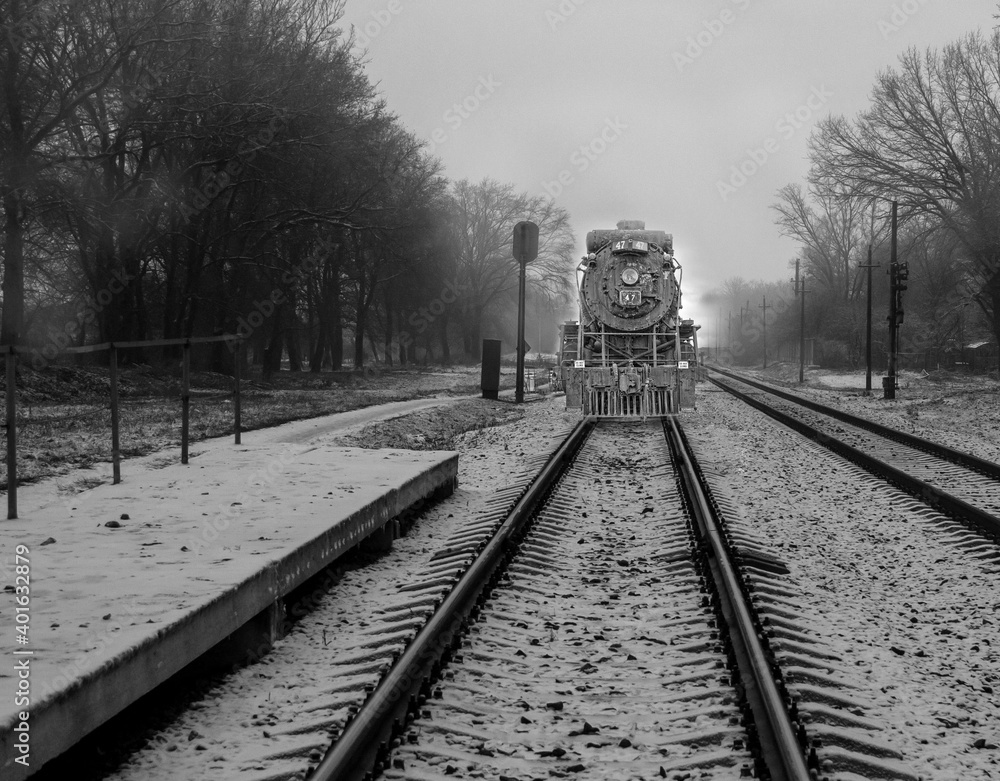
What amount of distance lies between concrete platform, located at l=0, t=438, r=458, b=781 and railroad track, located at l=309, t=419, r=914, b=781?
0.84m

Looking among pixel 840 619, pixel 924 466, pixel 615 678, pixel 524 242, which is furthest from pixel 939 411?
pixel 615 678

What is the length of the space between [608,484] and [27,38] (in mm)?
16227

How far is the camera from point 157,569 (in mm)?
5258

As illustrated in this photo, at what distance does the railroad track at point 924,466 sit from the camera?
918 centimetres

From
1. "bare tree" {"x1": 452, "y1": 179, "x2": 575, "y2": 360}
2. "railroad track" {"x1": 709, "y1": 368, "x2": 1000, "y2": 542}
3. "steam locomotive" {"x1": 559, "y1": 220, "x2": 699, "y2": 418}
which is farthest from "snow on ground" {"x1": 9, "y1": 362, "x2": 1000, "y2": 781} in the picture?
"bare tree" {"x1": 452, "y1": 179, "x2": 575, "y2": 360}

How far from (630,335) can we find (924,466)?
8.21 m

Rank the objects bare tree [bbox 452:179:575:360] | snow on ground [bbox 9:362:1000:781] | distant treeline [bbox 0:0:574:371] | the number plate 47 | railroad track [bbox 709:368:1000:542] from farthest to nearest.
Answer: bare tree [bbox 452:179:575:360] → distant treeline [bbox 0:0:574:371] → the number plate 47 → railroad track [bbox 709:368:1000:542] → snow on ground [bbox 9:362:1000:781]

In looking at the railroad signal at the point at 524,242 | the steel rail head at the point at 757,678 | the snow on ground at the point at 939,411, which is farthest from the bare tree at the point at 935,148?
the steel rail head at the point at 757,678

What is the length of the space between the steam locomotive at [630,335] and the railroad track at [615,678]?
37.5 feet

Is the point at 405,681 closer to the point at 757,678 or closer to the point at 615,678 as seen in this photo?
the point at 615,678

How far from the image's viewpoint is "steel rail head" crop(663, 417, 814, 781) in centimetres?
351

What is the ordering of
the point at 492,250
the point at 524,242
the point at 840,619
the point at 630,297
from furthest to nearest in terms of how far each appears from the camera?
the point at 492,250
the point at 524,242
the point at 630,297
the point at 840,619

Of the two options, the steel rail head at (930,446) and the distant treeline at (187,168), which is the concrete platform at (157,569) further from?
the distant treeline at (187,168)

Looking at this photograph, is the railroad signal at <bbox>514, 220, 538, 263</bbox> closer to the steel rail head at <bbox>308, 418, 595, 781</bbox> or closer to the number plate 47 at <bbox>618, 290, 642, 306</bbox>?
the number plate 47 at <bbox>618, 290, 642, 306</bbox>
